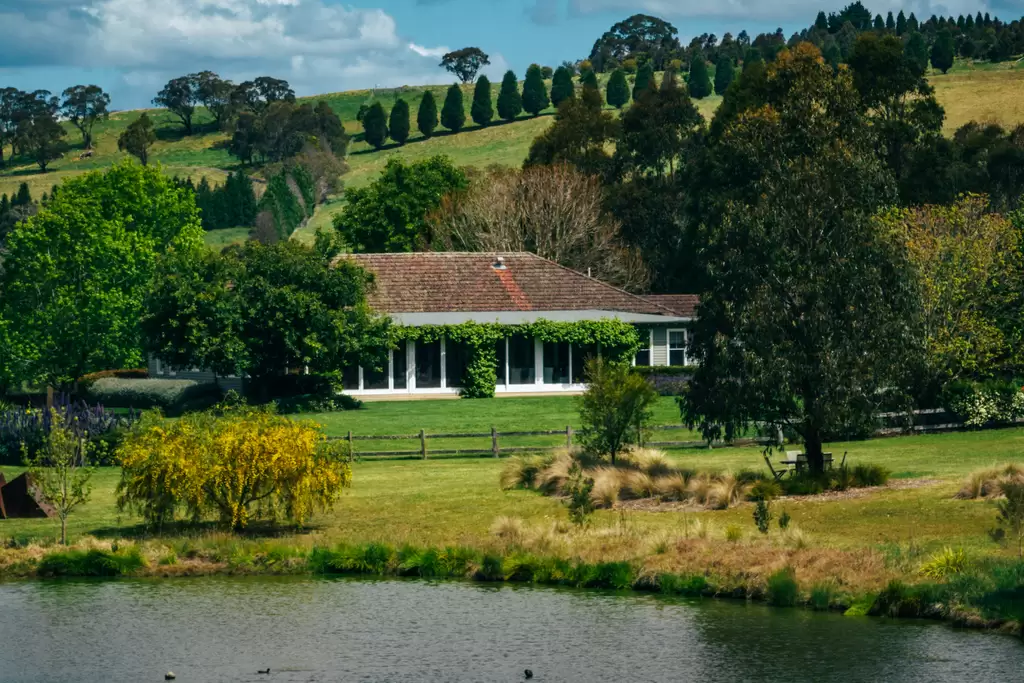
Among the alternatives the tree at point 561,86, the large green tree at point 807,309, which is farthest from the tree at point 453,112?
the large green tree at point 807,309

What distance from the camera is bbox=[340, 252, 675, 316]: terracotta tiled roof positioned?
64.1 metres

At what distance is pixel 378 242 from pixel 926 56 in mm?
97702

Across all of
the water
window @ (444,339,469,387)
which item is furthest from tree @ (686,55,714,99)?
the water

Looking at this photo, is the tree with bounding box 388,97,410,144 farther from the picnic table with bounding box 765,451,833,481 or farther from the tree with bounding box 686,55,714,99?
the picnic table with bounding box 765,451,833,481

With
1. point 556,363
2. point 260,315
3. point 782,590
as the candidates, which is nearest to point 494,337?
point 556,363

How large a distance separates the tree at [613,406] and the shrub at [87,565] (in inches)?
495

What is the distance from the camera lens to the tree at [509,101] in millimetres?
177500

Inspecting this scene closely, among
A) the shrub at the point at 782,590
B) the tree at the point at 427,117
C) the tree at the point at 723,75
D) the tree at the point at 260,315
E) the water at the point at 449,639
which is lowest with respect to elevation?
the water at the point at 449,639

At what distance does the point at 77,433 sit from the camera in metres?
38.8

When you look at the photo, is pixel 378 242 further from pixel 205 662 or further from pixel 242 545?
pixel 205 662

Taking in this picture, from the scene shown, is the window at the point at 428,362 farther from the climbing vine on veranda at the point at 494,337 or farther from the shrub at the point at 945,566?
the shrub at the point at 945,566

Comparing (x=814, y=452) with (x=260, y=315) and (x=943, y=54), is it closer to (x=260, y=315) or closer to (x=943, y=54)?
(x=260, y=315)

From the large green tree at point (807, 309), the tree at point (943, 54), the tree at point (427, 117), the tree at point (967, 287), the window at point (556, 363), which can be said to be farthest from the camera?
the tree at point (427, 117)

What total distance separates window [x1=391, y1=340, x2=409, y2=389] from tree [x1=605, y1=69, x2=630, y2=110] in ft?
369
